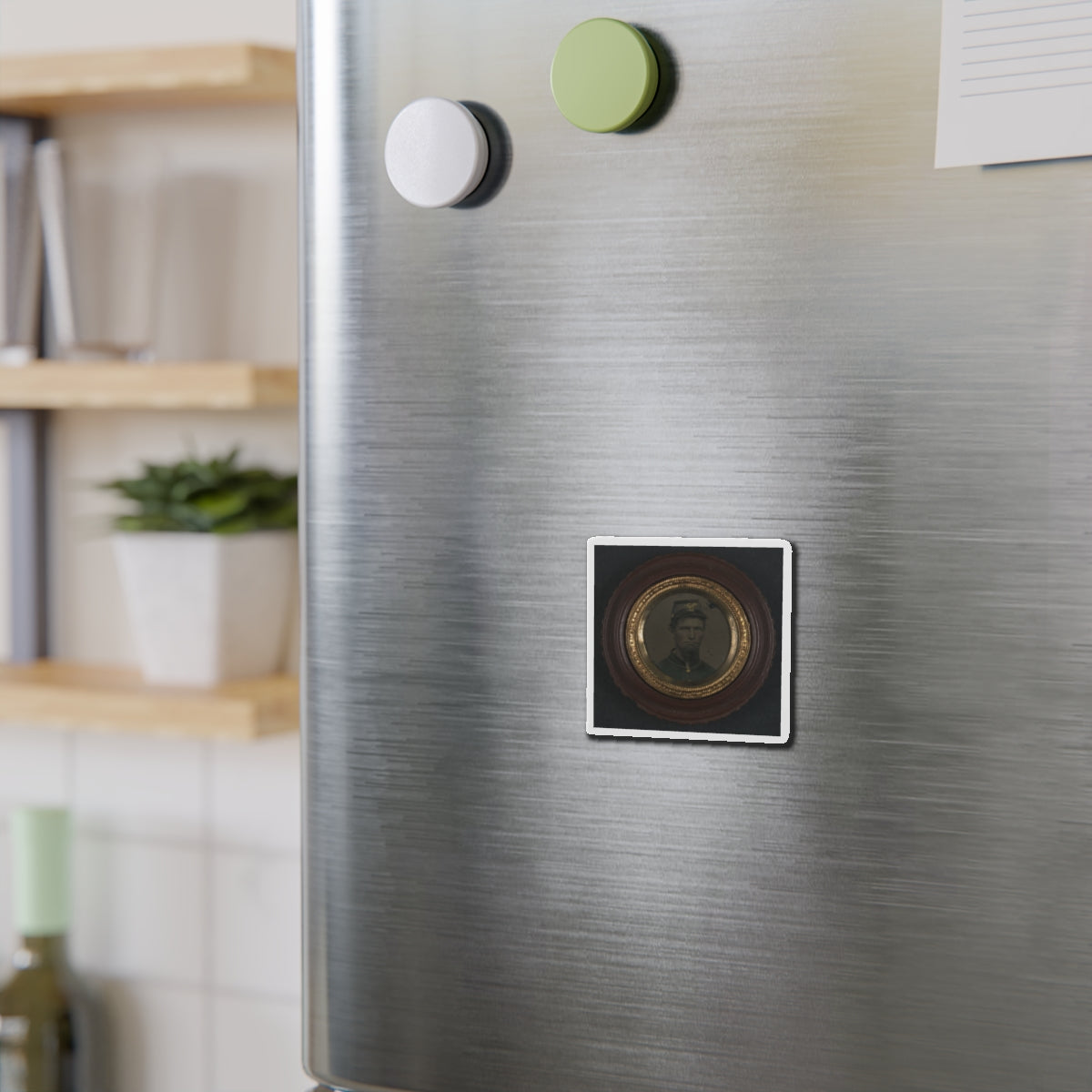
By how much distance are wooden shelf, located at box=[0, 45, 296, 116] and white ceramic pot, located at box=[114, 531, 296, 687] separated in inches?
14.3

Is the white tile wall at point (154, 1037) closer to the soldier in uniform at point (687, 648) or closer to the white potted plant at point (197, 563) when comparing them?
the white potted plant at point (197, 563)

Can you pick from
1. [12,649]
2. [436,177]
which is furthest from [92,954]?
[436,177]

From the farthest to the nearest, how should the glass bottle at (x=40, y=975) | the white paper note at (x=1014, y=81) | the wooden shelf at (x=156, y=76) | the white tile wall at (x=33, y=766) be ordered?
the white tile wall at (x=33, y=766) < the glass bottle at (x=40, y=975) < the wooden shelf at (x=156, y=76) < the white paper note at (x=1014, y=81)

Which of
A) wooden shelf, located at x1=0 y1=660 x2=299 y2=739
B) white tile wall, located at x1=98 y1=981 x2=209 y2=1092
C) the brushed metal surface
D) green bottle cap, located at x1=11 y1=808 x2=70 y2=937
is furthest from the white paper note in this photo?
white tile wall, located at x1=98 y1=981 x2=209 y2=1092

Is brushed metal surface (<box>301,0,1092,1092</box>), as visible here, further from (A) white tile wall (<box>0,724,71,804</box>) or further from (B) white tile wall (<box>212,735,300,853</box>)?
(A) white tile wall (<box>0,724,71,804</box>)

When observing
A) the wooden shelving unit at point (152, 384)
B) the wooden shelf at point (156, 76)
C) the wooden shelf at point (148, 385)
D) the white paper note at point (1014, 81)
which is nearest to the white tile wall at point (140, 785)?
the wooden shelving unit at point (152, 384)

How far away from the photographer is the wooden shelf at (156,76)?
1041 millimetres

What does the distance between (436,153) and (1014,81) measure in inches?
8.9

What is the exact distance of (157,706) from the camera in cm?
109

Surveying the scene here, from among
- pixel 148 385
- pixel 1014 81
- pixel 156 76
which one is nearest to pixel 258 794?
pixel 148 385

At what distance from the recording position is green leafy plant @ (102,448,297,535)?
1.12 meters

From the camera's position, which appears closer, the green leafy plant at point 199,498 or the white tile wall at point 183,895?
the green leafy plant at point 199,498

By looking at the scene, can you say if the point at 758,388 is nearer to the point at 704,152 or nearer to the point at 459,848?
the point at 704,152

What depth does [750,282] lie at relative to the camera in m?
0.53
